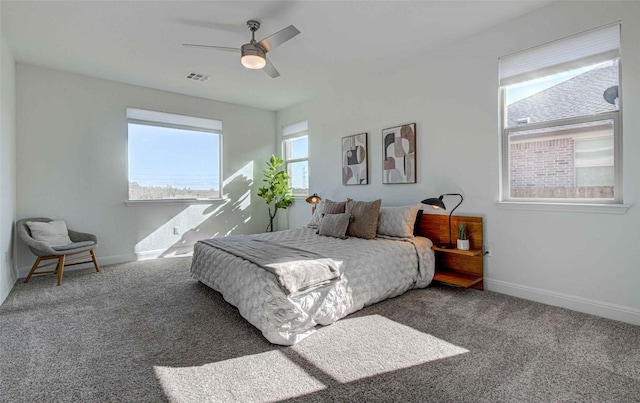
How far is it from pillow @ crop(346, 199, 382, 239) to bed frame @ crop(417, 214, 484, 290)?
62 cm

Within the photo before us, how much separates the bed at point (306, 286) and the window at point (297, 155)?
2.20 m

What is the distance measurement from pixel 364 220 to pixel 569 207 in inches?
76.0

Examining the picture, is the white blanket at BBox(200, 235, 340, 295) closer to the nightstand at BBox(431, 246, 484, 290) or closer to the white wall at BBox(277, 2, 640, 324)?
the nightstand at BBox(431, 246, 484, 290)

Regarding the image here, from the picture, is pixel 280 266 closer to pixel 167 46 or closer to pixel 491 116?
pixel 491 116

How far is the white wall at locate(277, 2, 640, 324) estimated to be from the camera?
2510mm

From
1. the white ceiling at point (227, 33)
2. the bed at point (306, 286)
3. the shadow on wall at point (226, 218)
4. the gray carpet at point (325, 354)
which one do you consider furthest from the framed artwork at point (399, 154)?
the shadow on wall at point (226, 218)

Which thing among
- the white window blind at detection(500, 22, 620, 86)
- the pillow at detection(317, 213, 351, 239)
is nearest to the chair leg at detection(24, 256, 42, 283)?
the pillow at detection(317, 213, 351, 239)

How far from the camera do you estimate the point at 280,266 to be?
93.6 inches

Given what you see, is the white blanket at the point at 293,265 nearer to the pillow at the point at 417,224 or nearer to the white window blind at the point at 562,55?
the pillow at the point at 417,224

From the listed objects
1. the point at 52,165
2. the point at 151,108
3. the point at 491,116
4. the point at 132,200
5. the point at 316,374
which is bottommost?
the point at 316,374

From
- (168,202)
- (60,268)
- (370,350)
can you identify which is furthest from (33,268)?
(370,350)

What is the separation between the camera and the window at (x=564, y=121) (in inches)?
103

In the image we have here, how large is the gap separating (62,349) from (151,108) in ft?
12.8

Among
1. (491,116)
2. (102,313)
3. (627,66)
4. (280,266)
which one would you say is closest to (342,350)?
(280,266)
